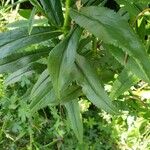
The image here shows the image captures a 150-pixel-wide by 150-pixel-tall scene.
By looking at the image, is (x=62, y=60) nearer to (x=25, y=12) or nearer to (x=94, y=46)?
(x=94, y=46)

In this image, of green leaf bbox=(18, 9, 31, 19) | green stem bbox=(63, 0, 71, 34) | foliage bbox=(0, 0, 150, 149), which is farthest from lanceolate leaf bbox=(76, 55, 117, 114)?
green leaf bbox=(18, 9, 31, 19)

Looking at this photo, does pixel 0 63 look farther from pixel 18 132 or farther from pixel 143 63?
pixel 143 63

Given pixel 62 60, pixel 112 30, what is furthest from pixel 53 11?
pixel 112 30

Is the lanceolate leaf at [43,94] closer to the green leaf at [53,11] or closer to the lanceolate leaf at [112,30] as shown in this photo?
the green leaf at [53,11]

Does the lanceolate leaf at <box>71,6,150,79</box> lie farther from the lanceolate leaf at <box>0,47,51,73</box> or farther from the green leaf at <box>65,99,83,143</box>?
the green leaf at <box>65,99,83,143</box>

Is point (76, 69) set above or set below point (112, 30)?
below

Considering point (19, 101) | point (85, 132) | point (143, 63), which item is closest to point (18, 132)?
point (19, 101)
